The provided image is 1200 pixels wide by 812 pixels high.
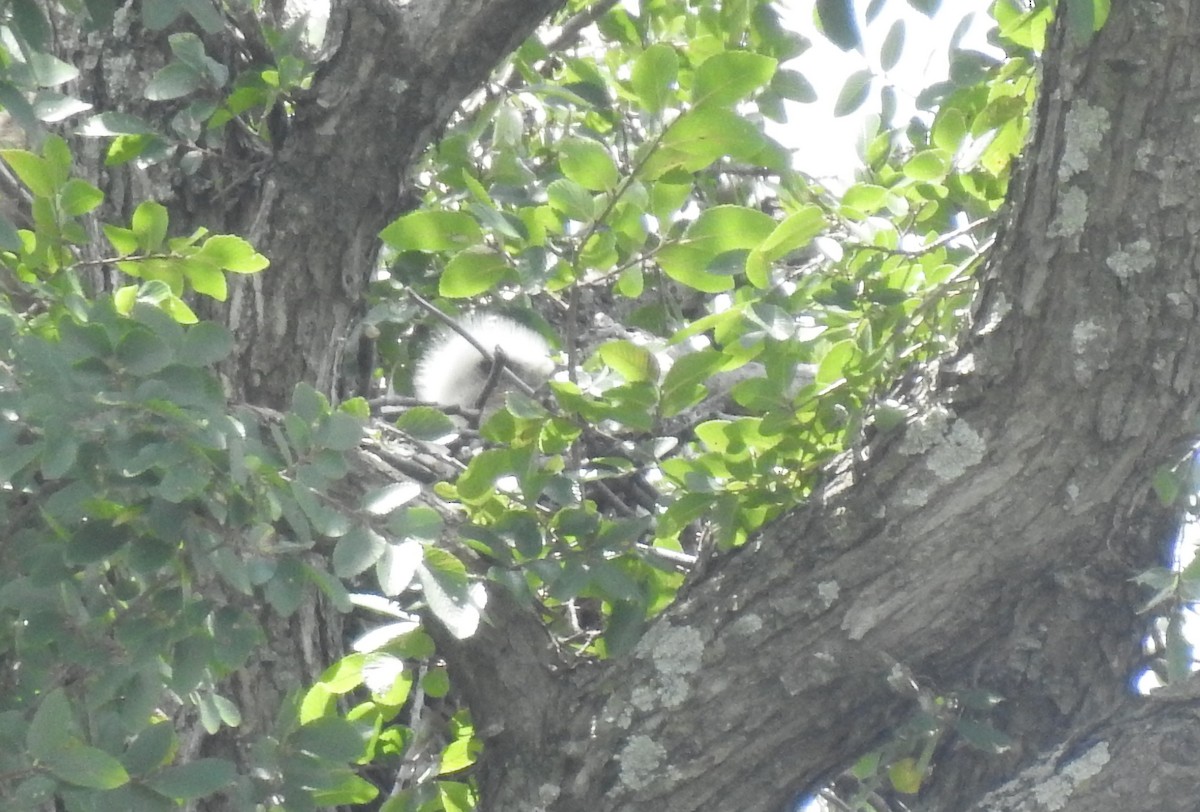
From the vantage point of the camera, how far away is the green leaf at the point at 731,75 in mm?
1339

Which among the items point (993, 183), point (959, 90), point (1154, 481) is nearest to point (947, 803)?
point (1154, 481)

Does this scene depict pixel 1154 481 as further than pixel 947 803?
No

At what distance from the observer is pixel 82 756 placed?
3.48 feet

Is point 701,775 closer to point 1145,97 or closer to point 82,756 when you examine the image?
point 82,756

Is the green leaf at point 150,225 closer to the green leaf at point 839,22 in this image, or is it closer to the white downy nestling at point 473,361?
the green leaf at point 839,22

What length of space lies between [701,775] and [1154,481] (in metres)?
0.52

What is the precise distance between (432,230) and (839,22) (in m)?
0.44

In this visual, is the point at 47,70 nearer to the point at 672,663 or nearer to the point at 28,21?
the point at 28,21

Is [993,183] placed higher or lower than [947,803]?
higher

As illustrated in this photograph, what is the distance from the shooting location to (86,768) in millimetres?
1057

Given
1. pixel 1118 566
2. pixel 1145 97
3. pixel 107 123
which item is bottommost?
pixel 107 123

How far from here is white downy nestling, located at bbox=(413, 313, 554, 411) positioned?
2797 millimetres

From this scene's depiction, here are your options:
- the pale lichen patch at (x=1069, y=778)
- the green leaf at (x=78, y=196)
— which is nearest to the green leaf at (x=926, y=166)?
the pale lichen patch at (x=1069, y=778)

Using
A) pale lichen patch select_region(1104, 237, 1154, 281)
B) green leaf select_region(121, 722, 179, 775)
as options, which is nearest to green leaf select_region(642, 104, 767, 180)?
pale lichen patch select_region(1104, 237, 1154, 281)
